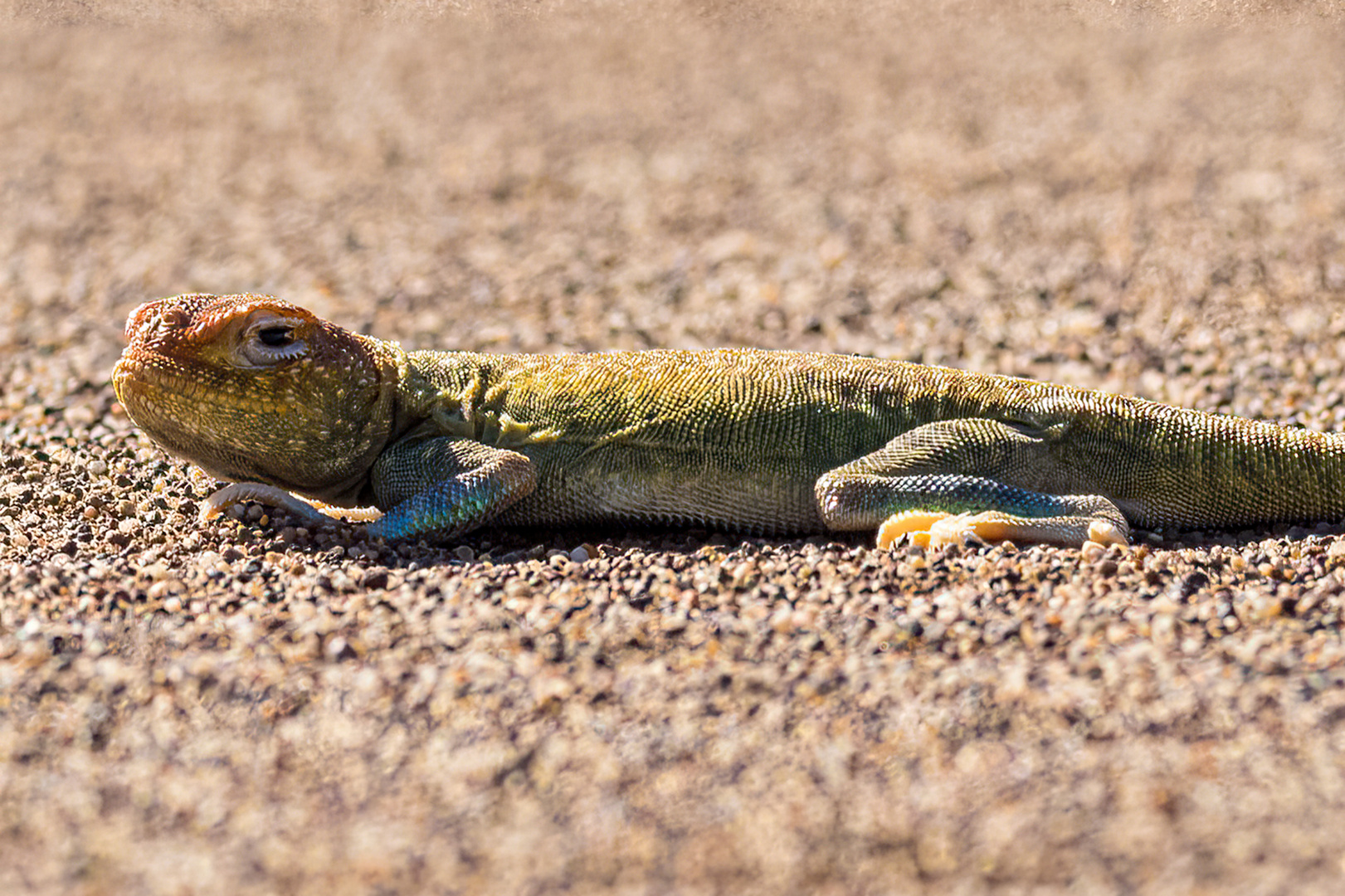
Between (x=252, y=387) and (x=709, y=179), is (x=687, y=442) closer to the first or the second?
(x=252, y=387)

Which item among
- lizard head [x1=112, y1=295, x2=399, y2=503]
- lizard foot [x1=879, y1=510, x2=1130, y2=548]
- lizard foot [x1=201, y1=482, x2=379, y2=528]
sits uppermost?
lizard head [x1=112, y1=295, x2=399, y2=503]

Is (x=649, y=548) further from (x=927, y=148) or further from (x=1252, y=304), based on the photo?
(x=927, y=148)

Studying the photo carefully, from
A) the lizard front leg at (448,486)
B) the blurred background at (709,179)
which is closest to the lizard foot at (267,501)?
the lizard front leg at (448,486)

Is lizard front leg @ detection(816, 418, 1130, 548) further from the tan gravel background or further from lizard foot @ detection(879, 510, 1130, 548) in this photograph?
the tan gravel background

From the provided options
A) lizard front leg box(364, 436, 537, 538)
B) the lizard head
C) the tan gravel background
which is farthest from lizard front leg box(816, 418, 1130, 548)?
the lizard head

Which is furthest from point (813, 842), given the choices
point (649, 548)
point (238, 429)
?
point (238, 429)

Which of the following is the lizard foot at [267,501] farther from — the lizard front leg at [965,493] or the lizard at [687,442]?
the lizard front leg at [965,493]

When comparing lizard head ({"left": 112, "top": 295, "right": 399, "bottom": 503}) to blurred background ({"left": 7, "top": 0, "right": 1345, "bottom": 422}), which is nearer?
lizard head ({"left": 112, "top": 295, "right": 399, "bottom": 503})
